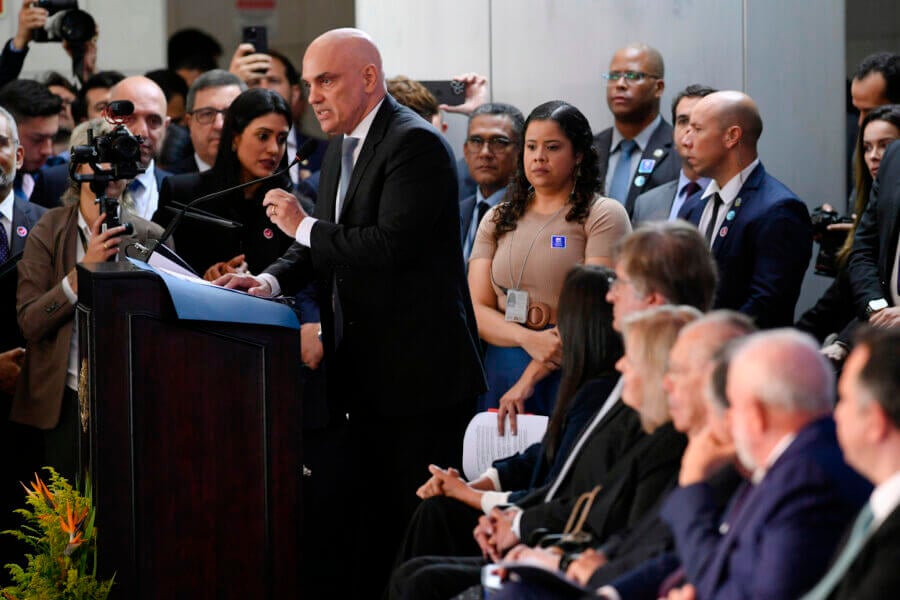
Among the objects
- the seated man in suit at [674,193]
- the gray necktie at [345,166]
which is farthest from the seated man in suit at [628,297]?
the seated man in suit at [674,193]

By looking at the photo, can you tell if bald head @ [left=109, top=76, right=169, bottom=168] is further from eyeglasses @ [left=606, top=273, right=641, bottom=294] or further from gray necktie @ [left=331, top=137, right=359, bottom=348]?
eyeglasses @ [left=606, top=273, right=641, bottom=294]

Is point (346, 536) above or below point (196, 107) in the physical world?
below

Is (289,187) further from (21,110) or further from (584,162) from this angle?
(21,110)

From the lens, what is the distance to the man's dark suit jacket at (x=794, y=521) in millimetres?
1914

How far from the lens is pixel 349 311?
352 centimetres

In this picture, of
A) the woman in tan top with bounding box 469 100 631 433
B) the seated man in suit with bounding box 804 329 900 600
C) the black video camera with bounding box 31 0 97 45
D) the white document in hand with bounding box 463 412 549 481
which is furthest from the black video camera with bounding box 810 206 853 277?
the black video camera with bounding box 31 0 97 45

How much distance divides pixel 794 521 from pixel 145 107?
146 inches

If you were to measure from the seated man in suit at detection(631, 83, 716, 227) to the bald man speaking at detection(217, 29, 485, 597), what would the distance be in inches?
55.6

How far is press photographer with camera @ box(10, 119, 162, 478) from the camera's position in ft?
12.9

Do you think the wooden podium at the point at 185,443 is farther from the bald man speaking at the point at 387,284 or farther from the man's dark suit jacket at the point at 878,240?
the man's dark suit jacket at the point at 878,240

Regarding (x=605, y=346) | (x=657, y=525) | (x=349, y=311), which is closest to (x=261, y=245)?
(x=349, y=311)

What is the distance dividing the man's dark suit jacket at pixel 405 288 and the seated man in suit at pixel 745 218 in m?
0.91

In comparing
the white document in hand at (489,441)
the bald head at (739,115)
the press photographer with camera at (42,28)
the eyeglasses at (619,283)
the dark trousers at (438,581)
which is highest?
the press photographer with camera at (42,28)

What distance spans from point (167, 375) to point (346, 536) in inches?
41.2
